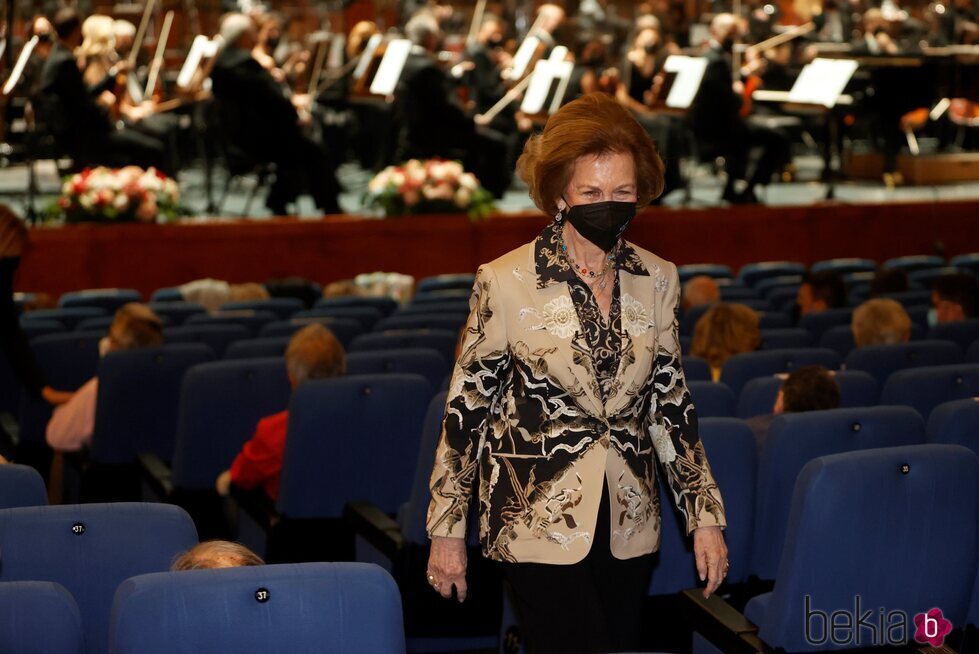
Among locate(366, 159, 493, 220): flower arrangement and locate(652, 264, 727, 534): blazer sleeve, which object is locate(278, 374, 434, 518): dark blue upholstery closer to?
locate(652, 264, 727, 534): blazer sleeve

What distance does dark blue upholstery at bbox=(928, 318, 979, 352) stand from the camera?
5.43 metres

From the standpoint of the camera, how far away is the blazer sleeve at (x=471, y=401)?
93.7 inches

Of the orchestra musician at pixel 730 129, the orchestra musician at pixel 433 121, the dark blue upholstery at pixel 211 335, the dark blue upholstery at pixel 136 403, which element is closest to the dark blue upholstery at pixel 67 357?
the dark blue upholstery at pixel 211 335

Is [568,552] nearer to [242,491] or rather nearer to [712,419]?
[712,419]

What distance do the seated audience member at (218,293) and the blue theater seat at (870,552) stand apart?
5334mm

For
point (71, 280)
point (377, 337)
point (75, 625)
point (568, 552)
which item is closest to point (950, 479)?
point (568, 552)

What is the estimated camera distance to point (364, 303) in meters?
7.37

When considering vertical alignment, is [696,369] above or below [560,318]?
below

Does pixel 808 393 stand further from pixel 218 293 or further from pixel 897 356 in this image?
pixel 218 293

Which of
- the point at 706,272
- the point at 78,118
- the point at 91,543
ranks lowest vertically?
the point at 706,272

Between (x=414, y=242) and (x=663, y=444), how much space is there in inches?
316

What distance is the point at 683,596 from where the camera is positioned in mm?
2951

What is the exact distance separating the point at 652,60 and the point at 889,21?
3289mm

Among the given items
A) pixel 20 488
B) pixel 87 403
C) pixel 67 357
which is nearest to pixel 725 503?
pixel 20 488
